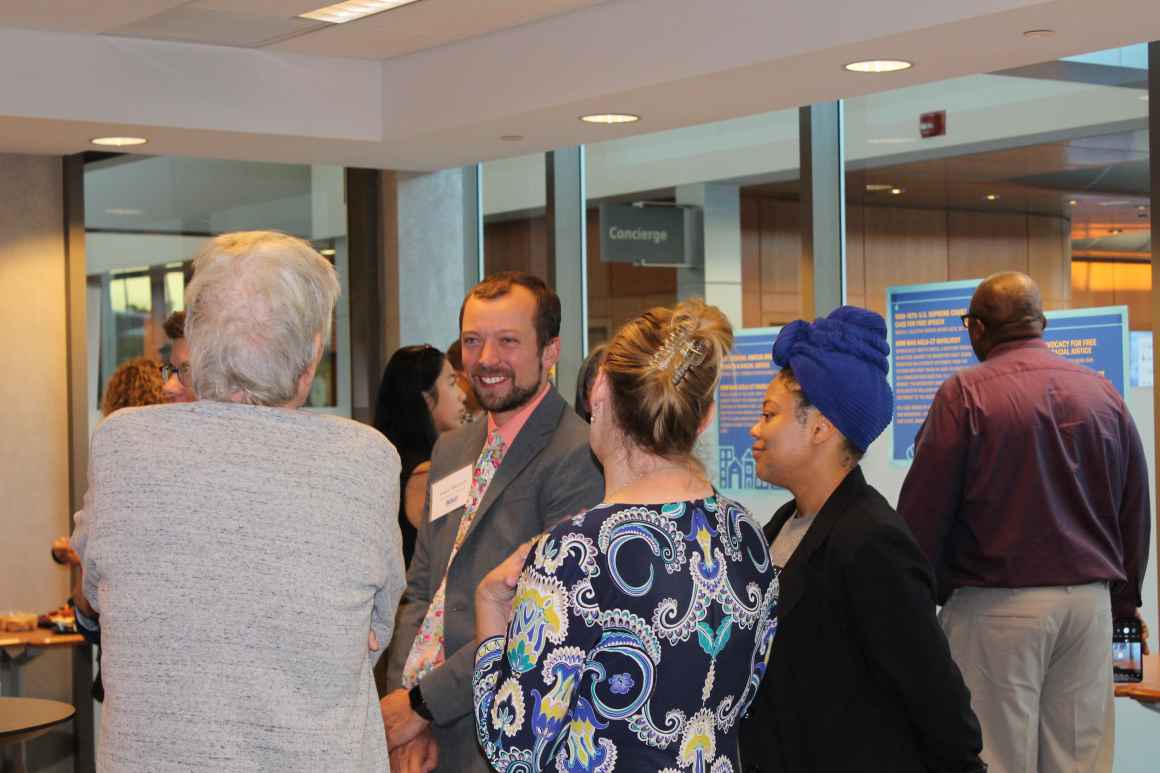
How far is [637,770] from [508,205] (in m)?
5.28

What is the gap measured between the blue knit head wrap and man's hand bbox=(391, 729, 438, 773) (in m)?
1.11

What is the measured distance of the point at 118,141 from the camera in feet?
18.4

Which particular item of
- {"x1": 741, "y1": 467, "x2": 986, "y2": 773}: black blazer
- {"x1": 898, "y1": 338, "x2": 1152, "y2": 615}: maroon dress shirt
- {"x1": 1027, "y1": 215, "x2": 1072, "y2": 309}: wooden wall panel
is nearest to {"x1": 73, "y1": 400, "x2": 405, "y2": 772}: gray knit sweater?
{"x1": 741, "y1": 467, "x2": 986, "y2": 773}: black blazer

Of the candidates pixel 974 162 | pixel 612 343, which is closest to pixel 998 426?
pixel 974 162

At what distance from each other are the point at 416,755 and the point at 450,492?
60 cm

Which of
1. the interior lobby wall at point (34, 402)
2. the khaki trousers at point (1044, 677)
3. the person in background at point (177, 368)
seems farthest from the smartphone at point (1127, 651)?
the interior lobby wall at point (34, 402)

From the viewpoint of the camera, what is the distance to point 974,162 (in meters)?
5.14

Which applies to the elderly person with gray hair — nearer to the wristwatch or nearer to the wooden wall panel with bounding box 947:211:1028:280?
the wristwatch

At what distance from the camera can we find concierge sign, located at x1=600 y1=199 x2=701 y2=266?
6.09 m

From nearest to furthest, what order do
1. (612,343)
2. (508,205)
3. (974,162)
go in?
(612,343) < (974,162) < (508,205)

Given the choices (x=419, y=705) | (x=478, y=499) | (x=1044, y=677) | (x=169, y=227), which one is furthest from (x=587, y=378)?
(x=169, y=227)

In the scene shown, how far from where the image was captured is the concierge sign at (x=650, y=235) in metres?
6.09

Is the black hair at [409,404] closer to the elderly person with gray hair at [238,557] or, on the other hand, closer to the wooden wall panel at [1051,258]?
the wooden wall panel at [1051,258]

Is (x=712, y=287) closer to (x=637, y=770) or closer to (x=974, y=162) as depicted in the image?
(x=974, y=162)
